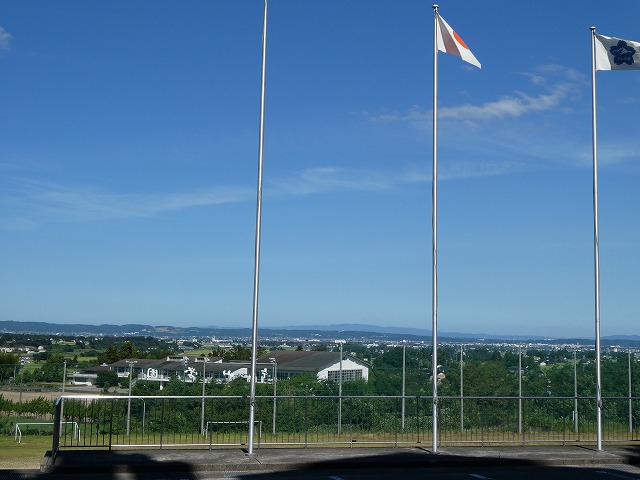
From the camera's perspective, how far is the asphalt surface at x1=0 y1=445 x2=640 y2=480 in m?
16.3

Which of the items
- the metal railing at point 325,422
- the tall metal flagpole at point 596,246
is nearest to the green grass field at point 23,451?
the metal railing at point 325,422

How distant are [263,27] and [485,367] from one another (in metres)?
16.0

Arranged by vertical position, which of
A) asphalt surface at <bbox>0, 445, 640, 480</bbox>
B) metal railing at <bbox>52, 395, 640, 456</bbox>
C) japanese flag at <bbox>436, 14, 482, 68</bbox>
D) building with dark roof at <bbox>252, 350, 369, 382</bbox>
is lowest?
asphalt surface at <bbox>0, 445, 640, 480</bbox>

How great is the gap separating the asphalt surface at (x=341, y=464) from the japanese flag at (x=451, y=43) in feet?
32.1

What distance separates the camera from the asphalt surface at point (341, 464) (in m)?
16.3

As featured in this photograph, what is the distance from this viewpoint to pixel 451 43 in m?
20.5

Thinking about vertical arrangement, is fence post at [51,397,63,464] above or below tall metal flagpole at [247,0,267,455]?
below

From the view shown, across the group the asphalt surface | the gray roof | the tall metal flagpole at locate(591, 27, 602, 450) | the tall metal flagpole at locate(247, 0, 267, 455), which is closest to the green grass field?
the asphalt surface

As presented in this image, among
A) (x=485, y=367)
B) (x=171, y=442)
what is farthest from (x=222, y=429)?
(x=485, y=367)

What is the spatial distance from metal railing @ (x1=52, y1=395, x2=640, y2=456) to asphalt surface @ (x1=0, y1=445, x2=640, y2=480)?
118 centimetres

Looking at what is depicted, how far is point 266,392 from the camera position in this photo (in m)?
27.3

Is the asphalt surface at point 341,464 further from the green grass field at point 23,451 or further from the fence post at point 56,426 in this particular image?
the green grass field at point 23,451

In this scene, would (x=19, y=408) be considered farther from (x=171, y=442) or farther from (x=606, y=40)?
(x=606, y=40)

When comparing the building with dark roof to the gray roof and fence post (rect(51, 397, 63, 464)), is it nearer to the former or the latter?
the gray roof
